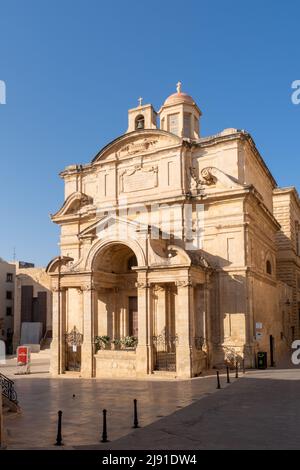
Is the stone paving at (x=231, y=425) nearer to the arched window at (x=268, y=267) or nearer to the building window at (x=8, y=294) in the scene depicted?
the arched window at (x=268, y=267)

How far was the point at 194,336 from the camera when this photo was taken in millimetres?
24719

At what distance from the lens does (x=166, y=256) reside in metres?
26.9

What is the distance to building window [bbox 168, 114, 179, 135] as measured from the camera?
32.1 meters

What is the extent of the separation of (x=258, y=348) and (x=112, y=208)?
1281 cm

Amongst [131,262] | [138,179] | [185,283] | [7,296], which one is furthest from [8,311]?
[185,283]

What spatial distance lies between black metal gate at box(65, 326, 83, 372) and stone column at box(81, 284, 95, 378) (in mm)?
1598

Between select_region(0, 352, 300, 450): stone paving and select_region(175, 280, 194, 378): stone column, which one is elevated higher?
select_region(175, 280, 194, 378): stone column

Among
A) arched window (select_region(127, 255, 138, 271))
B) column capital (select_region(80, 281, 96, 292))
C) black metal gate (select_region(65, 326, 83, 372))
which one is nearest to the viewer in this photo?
column capital (select_region(80, 281, 96, 292))

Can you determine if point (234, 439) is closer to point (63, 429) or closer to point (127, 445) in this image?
point (127, 445)

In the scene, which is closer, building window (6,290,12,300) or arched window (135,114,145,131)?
arched window (135,114,145,131)

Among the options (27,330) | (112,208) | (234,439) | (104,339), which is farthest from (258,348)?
(27,330)

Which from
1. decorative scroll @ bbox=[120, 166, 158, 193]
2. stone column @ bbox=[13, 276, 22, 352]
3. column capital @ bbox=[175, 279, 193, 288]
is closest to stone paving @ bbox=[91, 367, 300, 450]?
column capital @ bbox=[175, 279, 193, 288]

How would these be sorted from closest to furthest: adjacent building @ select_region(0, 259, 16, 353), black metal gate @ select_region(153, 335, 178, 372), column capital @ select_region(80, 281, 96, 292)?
1. black metal gate @ select_region(153, 335, 178, 372)
2. column capital @ select_region(80, 281, 96, 292)
3. adjacent building @ select_region(0, 259, 16, 353)

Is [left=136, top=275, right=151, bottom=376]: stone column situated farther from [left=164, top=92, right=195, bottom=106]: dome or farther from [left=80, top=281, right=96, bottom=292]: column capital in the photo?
[left=164, top=92, right=195, bottom=106]: dome
